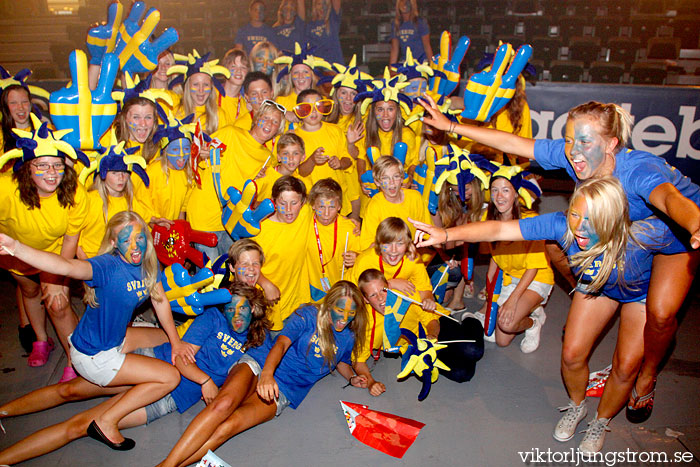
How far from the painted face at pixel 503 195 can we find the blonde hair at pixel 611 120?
1.09 m

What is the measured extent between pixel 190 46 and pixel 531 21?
557cm

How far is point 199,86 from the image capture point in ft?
15.4

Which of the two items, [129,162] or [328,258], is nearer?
[129,162]

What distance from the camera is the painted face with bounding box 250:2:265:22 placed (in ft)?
21.0

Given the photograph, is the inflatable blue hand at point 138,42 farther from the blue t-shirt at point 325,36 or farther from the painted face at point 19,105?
the blue t-shirt at point 325,36

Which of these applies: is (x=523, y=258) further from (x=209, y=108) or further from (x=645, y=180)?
(x=209, y=108)

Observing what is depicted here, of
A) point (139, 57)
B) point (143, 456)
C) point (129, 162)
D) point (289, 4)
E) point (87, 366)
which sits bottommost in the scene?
point (143, 456)

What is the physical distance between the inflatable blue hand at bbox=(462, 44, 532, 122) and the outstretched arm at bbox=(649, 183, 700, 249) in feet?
4.86

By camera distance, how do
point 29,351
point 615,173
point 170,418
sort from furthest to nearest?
point 29,351
point 170,418
point 615,173

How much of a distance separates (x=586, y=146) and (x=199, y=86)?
3.19 m

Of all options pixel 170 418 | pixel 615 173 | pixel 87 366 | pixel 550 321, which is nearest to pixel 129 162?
pixel 87 366

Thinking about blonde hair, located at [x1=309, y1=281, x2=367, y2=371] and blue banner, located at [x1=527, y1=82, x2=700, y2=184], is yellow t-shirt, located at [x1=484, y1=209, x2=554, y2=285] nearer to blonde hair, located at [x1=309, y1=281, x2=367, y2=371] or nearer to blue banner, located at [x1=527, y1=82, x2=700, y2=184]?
blonde hair, located at [x1=309, y1=281, x2=367, y2=371]

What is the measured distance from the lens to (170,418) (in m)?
3.48

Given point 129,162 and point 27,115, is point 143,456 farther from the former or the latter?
point 27,115
